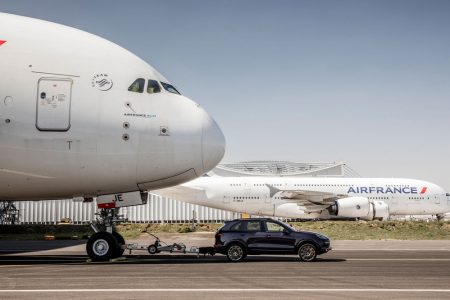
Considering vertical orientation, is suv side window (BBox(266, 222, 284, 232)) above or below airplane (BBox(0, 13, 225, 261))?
below

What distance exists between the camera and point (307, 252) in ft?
59.0

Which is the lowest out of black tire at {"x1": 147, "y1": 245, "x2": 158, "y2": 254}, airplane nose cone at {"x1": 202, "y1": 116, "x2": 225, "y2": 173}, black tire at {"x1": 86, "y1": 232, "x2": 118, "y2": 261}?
black tire at {"x1": 147, "y1": 245, "x2": 158, "y2": 254}

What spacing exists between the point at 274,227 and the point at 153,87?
6647 mm

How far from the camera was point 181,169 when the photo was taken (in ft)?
49.4

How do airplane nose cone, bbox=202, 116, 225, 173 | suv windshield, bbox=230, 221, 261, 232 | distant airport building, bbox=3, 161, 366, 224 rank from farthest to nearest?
distant airport building, bbox=3, 161, 366, 224
suv windshield, bbox=230, 221, 261, 232
airplane nose cone, bbox=202, 116, 225, 173

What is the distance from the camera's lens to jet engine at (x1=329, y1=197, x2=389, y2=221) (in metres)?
47.5

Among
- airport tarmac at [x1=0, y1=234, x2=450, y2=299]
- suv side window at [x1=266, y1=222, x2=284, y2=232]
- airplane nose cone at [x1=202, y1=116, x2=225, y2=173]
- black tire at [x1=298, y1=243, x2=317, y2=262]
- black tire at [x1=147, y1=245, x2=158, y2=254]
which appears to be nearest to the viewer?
airport tarmac at [x1=0, y1=234, x2=450, y2=299]

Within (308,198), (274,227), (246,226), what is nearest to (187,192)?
(308,198)

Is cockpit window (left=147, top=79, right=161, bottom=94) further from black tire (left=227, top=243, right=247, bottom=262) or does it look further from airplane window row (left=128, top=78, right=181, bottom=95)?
black tire (left=227, top=243, right=247, bottom=262)

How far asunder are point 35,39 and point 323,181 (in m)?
42.1

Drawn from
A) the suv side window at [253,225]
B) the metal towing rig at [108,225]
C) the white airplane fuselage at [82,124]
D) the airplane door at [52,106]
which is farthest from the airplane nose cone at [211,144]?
the airplane door at [52,106]

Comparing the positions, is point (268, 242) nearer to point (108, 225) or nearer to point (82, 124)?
point (108, 225)

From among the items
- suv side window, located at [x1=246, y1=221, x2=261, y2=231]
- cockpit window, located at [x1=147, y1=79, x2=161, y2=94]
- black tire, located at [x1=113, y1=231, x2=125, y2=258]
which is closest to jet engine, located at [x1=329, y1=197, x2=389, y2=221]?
suv side window, located at [x1=246, y1=221, x2=261, y2=231]

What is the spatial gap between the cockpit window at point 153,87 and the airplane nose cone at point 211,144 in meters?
1.76
